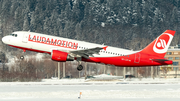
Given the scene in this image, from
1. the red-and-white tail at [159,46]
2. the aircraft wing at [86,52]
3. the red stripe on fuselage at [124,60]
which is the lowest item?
the red stripe on fuselage at [124,60]

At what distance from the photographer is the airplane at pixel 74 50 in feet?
208

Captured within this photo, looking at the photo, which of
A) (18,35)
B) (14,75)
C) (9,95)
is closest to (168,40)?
(18,35)

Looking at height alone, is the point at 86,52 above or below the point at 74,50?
below

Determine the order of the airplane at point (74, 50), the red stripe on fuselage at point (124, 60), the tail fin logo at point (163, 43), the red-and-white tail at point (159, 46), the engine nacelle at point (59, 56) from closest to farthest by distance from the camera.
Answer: the engine nacelle at point (59, 56) < the airplane at point (74, 50) < the red stripe on fuselage at point (124, 60) < the red-and-white tail at point (159, 46) < the tail fin logo at point (163, 43)

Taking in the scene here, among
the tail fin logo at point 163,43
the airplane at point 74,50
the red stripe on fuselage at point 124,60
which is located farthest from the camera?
the tail fin logo at point 163,43

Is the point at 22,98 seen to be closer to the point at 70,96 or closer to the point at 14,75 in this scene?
the point at 70,96

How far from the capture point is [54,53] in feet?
208

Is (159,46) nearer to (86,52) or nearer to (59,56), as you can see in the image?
(86,52)

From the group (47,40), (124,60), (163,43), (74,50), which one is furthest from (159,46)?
(47,40)

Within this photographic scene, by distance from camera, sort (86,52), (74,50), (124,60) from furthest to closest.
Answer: (124,60) < (86,52) < (74,50)

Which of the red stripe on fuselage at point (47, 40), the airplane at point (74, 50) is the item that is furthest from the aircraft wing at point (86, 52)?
the red stripe on fuselage at point (47, 40)

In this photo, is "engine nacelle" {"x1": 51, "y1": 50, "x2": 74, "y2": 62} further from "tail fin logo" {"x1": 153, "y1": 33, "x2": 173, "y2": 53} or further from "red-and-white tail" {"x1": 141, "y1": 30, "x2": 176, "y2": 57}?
"tail fin logo" {"x1": 153, "y1": 33, "x2": 173, "y2": 53}

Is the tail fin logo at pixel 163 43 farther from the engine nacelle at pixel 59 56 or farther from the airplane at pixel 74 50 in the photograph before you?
the engine nacelle at pixel 59 56

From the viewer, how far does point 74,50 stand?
63969 millimetres
